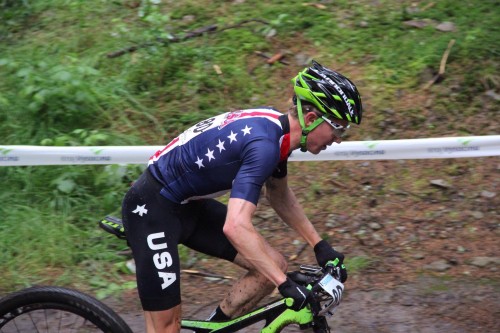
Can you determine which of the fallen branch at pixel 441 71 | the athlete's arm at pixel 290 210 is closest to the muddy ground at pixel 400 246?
the fallen branch at pixel 441 71

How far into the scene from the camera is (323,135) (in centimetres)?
374

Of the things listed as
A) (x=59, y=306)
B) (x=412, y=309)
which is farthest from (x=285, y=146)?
(x=412, y=309)

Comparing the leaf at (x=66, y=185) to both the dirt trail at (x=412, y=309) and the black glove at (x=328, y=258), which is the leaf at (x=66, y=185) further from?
the black glove at (x=328, y=258)

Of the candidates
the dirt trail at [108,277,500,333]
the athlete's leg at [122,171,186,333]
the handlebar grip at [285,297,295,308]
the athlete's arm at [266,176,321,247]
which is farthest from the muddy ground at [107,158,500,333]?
the handlebar grip at [285,297,295,308]

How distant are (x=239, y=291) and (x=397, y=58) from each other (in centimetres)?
445

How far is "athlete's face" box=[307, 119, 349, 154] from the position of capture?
12.2ft

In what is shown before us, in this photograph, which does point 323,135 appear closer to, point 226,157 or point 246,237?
point 226,157

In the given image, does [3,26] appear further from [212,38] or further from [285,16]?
[285,16]

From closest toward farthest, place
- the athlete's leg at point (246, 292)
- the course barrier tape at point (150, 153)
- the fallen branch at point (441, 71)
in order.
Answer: the athlete's leg at point (246, 292), the course barrier tape at point (150, 153), the fallen branch at point (441, 71)

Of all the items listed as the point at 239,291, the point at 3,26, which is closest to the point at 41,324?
the point at 239,291

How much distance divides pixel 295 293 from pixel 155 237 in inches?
32.1

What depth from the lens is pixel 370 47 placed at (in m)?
8.01

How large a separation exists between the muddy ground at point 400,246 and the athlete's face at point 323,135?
5.71ft

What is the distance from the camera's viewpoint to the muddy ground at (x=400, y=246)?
520cm
